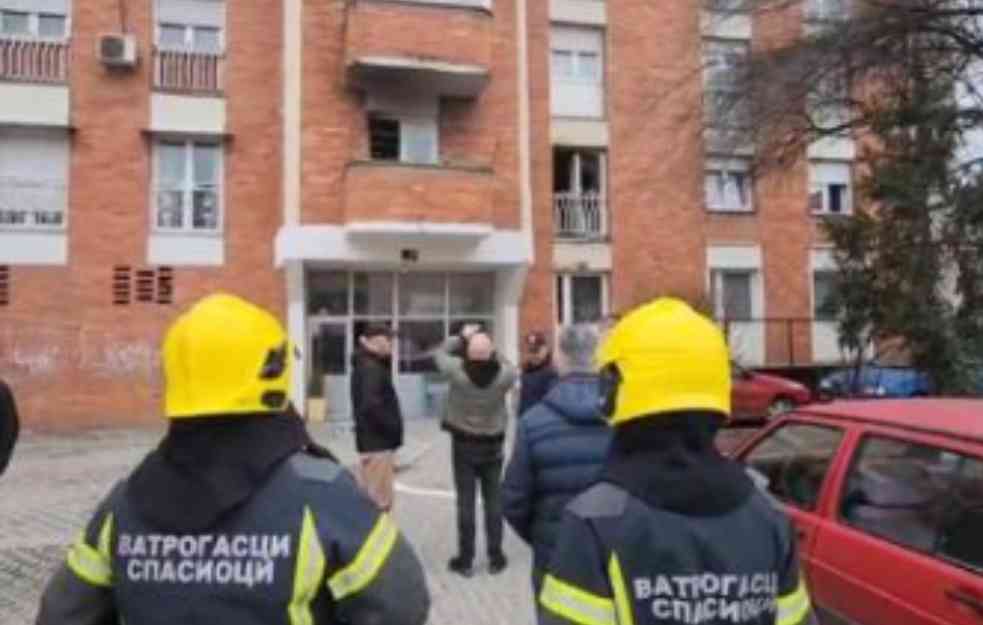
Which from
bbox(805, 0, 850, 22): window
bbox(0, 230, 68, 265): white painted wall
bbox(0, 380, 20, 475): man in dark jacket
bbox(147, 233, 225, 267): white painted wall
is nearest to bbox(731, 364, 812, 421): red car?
bbox(805, 0, 850, 22): window

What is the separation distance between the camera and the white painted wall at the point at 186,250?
66.7ft

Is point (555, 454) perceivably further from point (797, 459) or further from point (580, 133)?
point (580, 133)

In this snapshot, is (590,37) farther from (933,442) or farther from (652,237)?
(933,442)

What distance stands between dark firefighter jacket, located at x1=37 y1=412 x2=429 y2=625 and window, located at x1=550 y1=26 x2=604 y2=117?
2146cm

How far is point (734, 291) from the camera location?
24.8 m

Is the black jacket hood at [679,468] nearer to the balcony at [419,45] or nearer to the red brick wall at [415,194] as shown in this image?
the red brick wall at [415,194]

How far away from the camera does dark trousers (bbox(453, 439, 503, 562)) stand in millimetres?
7805

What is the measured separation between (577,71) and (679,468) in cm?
2188

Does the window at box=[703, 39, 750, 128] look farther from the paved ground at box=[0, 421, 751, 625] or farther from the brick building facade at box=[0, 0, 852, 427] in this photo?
the paved ground at box=[0, 421, 751, 625]

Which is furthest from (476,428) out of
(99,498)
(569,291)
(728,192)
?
(728,192)

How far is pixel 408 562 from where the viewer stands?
88.3 inches

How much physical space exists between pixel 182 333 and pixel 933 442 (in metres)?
2.98

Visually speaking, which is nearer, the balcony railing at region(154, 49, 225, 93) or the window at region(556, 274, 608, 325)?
the balcony railing at region(154, 49, 225, 93)

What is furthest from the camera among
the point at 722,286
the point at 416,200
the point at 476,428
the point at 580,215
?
the point at 722,286
